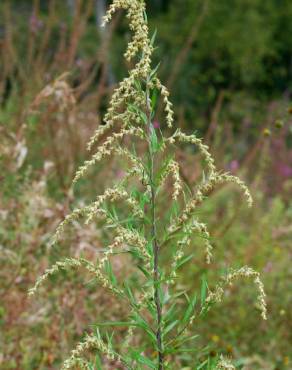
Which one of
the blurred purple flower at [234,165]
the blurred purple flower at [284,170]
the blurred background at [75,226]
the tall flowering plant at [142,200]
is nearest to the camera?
the tall flowering plant at [142,200]

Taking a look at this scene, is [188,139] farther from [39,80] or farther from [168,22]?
[168,22]

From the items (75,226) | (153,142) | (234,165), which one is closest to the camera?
(153,142)

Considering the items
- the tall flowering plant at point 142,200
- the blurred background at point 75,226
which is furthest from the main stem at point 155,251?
the blurred background at point 75,226

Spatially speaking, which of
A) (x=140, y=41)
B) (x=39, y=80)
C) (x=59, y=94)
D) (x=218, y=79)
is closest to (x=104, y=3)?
(x=218, y=79)

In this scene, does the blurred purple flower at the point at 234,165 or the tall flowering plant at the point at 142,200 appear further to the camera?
the blurred purple flower at the point at 234,165

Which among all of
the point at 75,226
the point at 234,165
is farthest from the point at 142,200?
the point at 234,165

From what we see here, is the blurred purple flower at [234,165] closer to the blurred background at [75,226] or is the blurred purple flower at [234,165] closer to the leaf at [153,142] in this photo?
the blurred background at [75,226]

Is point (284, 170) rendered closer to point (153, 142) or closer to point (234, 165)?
point (234, 165)

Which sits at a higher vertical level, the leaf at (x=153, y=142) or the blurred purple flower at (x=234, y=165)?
the blurred purple flower at (x=234, y=165)

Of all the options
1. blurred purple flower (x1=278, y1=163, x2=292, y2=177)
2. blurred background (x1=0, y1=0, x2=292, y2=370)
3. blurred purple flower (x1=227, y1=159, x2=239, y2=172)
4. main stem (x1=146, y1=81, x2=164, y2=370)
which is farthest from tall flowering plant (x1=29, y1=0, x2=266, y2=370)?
blurred purple flower (x1=278, y1=163, x2=292, y2=177)

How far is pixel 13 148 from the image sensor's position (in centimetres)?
491

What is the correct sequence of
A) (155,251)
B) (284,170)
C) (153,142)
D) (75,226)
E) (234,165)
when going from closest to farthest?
(153,142) < (155,251) < (75,226) < (234,165) < (284,170)

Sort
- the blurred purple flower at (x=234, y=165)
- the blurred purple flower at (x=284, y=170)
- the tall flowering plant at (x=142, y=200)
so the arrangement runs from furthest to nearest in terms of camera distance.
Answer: the blurred purple flower at (x=284, y=170) < the blurred purple flower at (x=234, y=165) < the tall flowering plant at (x=142, y=200)

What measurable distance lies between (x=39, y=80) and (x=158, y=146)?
4400 millimetres
